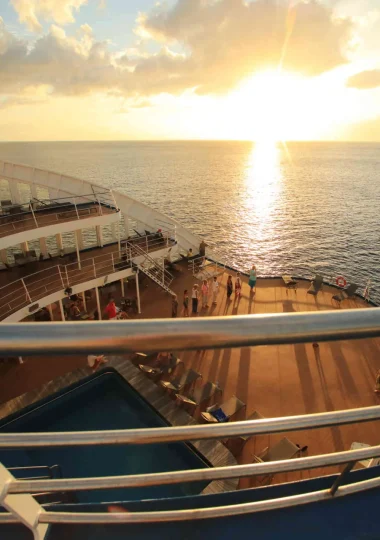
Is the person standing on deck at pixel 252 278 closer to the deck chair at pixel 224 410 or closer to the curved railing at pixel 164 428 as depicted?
the deck chair at pixel 224 410

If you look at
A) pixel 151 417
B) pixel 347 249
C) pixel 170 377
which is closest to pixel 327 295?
pixel 170 377

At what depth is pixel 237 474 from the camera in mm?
1229

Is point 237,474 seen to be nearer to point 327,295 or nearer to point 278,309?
point 278,309

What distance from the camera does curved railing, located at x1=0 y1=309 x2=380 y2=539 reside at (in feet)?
3.13

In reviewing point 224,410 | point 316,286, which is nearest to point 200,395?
point 224,410

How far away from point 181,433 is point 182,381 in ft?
34.0

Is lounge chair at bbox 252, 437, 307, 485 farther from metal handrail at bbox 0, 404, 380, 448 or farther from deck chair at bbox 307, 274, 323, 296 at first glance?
deck chair at bbox 307, 274, 323, 296

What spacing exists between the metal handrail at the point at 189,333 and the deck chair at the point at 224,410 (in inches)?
367

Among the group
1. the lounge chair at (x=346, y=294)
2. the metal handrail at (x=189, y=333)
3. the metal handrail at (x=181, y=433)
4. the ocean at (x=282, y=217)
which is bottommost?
the ocean at (x=282, y=217)

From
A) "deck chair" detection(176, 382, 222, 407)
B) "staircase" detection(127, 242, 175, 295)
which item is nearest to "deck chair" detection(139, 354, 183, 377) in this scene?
"deck chair" detection(176, 382, 222, 407)

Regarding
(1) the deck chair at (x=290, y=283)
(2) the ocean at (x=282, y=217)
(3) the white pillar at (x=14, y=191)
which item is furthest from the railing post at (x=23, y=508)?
(2) the ocean at (x=282, y=217)

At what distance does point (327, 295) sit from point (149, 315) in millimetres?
9471

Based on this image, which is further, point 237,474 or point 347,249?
point 347,249

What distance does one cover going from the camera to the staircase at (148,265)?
1725cm
